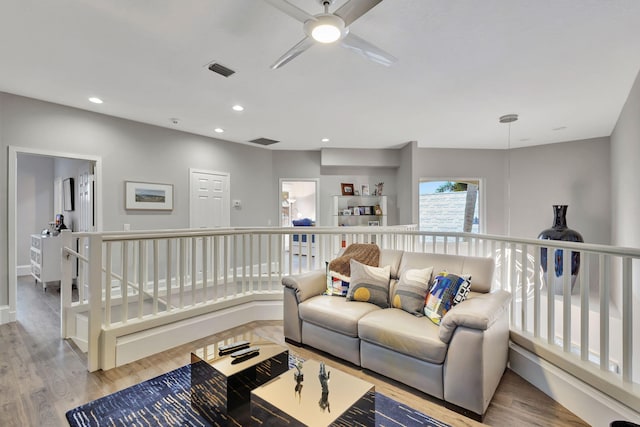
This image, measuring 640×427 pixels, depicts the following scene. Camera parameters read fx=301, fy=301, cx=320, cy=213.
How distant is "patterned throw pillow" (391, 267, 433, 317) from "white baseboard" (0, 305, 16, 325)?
14.3 ft

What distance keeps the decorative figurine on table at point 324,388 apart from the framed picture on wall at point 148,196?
423 cm

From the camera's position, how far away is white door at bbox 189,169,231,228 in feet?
17.5

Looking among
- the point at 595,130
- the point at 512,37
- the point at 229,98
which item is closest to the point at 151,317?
the point at 229,98

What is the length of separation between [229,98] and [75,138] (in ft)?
7.46

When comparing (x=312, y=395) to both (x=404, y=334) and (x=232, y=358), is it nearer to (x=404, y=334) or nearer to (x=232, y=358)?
(x=232, y=358)

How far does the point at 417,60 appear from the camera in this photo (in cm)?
272

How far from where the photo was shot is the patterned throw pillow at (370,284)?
8.71 ft

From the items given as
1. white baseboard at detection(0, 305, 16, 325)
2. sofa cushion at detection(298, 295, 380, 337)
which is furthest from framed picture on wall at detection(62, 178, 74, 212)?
sofa cushion at detection(298, 295, 380, 337)

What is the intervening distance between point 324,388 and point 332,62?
8.53ft

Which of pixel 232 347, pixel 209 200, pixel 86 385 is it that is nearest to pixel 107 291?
pixel 86 385

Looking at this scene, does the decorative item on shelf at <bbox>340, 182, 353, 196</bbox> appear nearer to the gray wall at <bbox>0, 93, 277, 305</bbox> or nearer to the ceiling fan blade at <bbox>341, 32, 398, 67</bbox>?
the gray wall at <bbox>0, 93, 277, 305</bbox>

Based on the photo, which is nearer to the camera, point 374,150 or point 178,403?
point 178,403

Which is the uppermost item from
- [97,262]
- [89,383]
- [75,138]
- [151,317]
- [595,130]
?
[595,130]

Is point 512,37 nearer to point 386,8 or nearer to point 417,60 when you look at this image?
point 417,60
